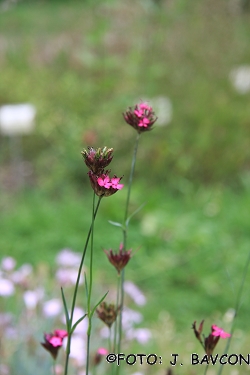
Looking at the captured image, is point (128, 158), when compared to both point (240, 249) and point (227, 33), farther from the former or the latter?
point (227, 33)

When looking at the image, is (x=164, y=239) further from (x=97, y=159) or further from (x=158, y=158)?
(x=97, y=159)

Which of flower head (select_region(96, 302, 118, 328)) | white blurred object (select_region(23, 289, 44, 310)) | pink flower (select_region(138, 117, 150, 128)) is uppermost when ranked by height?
white blurred object (select_region(23, 289, 44, 310))

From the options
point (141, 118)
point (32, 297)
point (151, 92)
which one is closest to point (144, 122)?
point (141, 118)

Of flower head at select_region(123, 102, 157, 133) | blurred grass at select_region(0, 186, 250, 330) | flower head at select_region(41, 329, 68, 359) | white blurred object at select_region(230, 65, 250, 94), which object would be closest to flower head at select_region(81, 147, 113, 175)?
flower head at select_region(123, 102, 157, 133)

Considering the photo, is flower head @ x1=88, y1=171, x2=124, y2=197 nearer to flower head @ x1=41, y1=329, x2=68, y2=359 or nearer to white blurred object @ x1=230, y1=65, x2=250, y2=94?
flower head @ x1=41, y1=329, x2=68, y2=359

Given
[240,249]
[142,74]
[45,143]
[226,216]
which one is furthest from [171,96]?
[240,249]
